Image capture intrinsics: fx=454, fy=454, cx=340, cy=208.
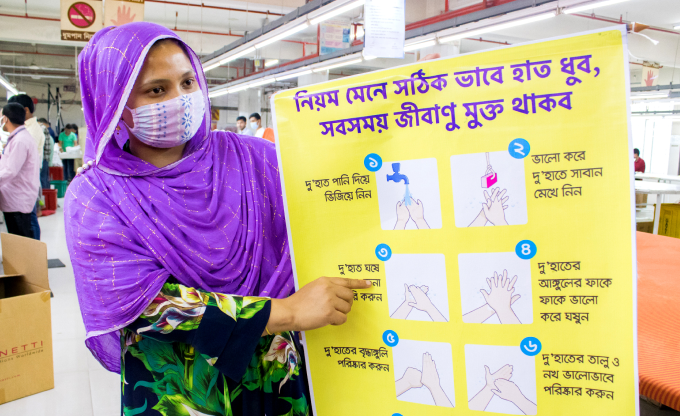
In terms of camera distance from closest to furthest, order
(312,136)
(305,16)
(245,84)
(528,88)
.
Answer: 1. (528,88)
2. (312,136)
3. (305,16)
4. (245,84)

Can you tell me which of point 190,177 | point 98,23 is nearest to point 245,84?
point 98,23

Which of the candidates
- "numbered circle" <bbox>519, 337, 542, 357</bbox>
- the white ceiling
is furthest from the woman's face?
the white ceiling

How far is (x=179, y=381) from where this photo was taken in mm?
976

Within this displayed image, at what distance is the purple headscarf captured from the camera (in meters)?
0.86

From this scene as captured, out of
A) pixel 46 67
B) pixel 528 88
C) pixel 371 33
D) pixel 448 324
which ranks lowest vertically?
pixel 448 324

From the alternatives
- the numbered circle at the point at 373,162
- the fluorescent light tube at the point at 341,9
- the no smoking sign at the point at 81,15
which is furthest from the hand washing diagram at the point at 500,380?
the no smoking sign at the point at 81,15

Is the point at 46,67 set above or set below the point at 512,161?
above

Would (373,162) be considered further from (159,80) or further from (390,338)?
(159,80)

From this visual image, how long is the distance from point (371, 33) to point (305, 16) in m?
2.10

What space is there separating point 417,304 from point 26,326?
2.53 metres

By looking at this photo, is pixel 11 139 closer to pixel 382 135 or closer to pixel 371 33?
pixel 371 33

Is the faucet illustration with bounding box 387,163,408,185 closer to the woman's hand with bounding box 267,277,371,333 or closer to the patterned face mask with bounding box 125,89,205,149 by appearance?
the woman's hand with bounding box 267,277,371,333

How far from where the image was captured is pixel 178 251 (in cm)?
94

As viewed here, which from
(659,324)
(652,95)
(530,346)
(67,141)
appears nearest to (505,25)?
(659,324)
